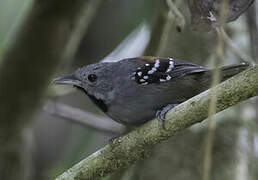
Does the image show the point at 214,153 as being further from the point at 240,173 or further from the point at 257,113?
the point at 257,113

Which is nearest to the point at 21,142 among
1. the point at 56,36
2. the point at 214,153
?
the point at 56,36

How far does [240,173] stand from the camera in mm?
4793

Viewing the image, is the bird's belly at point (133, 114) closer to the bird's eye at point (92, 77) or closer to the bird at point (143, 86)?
the bird at point (143, 86)

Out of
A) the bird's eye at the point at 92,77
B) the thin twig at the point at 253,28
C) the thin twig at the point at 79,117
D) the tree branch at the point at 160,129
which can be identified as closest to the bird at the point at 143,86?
the bird's eye at the point at 92,77

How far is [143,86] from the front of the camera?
391cm

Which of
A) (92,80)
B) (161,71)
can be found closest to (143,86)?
(161,71)

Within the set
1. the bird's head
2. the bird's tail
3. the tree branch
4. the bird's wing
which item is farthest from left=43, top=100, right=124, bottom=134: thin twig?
the tree branch

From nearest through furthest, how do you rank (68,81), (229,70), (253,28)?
1. (253,28)
2. (229,70)
3. (68,81)

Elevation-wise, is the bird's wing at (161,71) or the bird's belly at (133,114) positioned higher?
the bird's wing at (161,71)

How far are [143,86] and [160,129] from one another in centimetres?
88

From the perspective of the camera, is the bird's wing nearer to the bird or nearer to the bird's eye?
the bird

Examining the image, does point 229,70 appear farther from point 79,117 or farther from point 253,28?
point 79,117

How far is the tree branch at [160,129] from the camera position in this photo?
2.77 meters

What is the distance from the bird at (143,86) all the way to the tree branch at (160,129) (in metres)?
0.48
